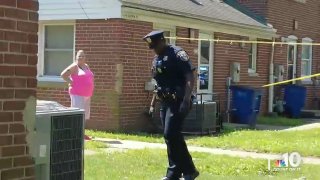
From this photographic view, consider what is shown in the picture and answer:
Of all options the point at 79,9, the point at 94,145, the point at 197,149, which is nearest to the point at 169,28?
the point at 79,9

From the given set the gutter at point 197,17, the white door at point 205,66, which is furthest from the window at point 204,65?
the gutter at point 197,17

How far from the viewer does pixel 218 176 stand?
7898 millimetres

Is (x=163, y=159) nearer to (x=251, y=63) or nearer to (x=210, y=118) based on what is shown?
(x=210, y=118)

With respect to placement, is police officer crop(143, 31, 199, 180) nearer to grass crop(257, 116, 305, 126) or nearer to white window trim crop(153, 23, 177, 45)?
white window trim crop(153, 23, 177, 45)

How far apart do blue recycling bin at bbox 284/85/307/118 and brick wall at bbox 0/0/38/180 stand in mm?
16122

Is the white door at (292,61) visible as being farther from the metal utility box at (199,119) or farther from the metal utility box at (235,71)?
the metal utility box at (199,119)

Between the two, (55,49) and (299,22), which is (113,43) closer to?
(55,49)

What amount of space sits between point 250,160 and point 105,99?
4532 mm

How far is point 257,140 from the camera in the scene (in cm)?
1189

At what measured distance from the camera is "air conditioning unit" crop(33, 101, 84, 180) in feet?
15.0

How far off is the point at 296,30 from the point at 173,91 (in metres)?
15.8

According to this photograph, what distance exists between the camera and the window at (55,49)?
13742mm

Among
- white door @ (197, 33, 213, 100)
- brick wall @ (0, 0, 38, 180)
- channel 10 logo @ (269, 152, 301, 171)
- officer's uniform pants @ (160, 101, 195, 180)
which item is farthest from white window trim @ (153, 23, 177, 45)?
brick wall @ (0, 0, 38, 180)

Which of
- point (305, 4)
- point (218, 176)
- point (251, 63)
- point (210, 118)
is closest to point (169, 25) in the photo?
point (210, 118)
